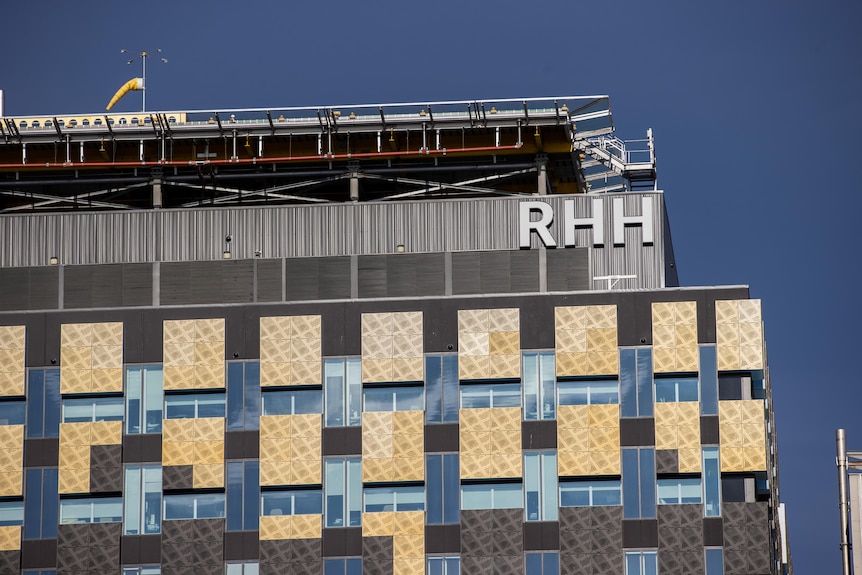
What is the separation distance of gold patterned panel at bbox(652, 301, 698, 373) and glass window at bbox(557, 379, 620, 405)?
3.11 meters

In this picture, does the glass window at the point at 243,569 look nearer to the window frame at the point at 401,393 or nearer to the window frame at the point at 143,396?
the window frame at the point at 143,396

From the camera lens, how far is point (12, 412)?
140m

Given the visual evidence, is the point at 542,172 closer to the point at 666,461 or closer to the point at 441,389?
the point at 441,389

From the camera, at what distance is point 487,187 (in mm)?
155000

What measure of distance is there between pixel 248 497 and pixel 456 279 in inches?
851

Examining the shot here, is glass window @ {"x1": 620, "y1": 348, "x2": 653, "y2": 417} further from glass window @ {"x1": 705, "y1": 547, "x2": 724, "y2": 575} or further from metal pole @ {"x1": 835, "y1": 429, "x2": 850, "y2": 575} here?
metal pole @ {"x1": 835, "y1": 429, "x2": 850, "y2": 575}

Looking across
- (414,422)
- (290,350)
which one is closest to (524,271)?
(414,422)

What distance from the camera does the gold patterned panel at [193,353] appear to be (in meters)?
139

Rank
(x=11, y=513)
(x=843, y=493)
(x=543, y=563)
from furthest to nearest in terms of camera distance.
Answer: (x=843, y=493) → (x=11, y=513) → (x=543, y=563)

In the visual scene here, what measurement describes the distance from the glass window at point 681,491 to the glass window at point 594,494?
275 centimetres

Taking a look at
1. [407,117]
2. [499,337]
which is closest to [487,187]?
[407,117]

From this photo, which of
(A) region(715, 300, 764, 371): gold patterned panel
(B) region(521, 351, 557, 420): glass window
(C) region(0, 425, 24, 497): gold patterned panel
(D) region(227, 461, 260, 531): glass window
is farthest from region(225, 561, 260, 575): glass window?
(A) region(715, 300, 764, 371): gold patterned panel

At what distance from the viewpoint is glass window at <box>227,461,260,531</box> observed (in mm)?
136375

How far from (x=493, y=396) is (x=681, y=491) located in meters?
13.7
